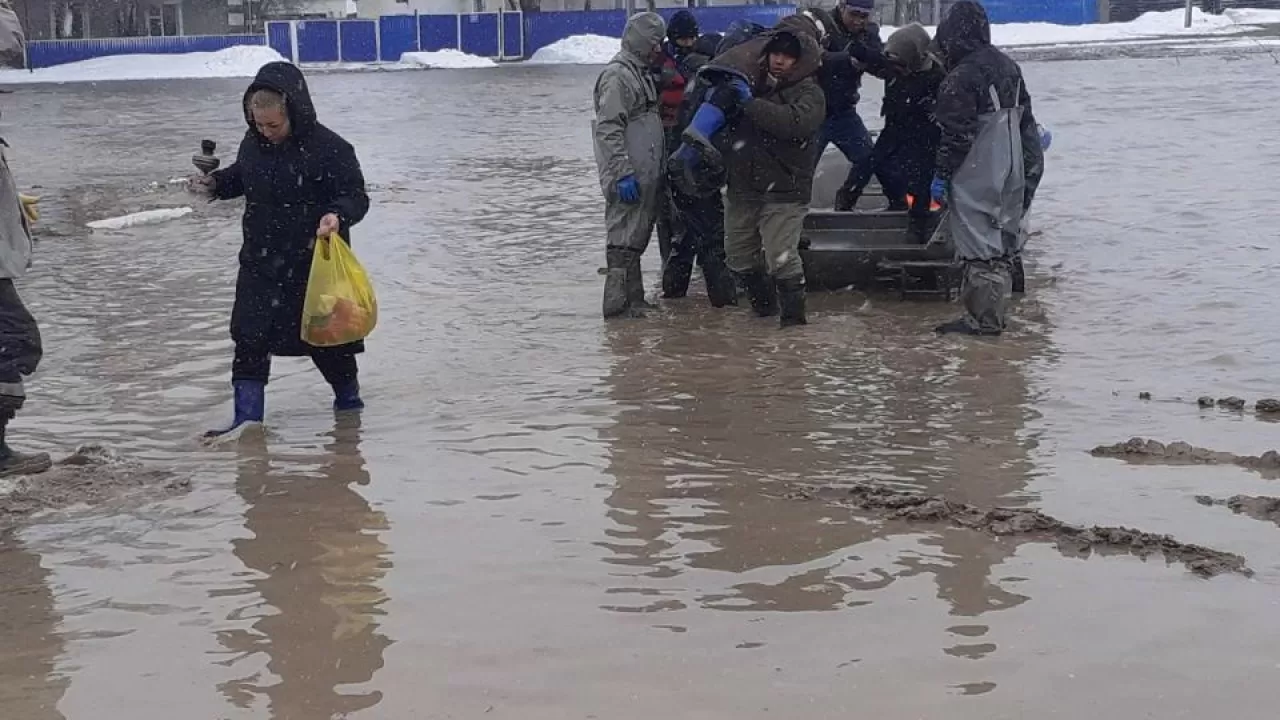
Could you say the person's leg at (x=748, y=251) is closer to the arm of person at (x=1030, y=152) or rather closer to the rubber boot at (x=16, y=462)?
the arm of person at (x=1030, y=152)

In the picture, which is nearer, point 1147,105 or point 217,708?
point 217,708

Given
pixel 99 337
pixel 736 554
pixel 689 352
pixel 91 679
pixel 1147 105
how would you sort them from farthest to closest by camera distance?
pixel 1147 105, pixel 99 337, pixel 689 352, pixel 736 554, pixel 91 679

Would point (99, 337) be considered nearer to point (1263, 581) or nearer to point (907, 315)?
point (907, 315)

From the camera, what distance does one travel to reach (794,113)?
8219 millimetres

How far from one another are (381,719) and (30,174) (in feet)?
53.2

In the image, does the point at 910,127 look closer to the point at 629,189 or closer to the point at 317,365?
the point at 629,189

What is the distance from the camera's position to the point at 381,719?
3.89 metres

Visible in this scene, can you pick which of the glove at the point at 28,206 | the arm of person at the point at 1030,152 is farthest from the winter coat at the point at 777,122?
the glove at the point at 28,206

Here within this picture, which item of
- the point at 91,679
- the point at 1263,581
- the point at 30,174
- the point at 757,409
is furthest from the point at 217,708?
the point at 30,174

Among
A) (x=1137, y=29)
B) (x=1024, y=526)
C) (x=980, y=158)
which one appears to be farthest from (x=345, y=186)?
(x=1137, y=29)

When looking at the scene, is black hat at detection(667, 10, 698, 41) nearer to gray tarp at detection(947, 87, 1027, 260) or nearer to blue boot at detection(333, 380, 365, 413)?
gray tarp at detection(947, 87, 1027, 260)

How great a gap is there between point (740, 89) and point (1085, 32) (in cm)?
4490

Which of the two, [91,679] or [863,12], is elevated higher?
[863,12]

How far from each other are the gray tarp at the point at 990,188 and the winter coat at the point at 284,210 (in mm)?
3336
